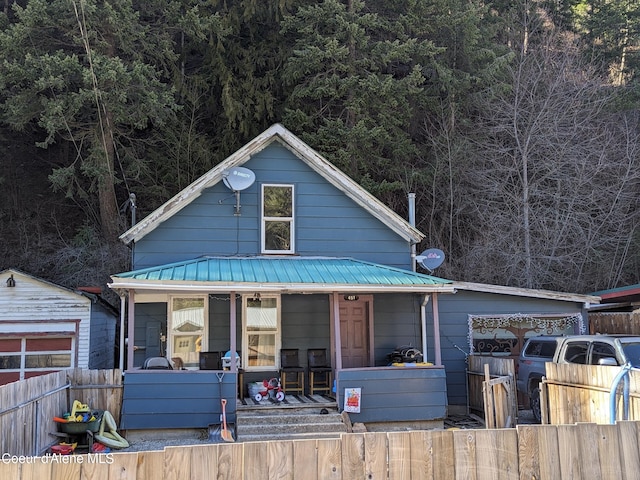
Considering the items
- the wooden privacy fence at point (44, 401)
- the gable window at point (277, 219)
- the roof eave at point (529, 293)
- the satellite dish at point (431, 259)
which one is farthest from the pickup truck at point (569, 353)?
the wooden privacy fence at point (44, 401)

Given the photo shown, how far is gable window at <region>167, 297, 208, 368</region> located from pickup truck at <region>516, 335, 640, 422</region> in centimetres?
666

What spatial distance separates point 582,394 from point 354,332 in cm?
744

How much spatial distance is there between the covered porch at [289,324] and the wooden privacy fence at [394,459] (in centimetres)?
729

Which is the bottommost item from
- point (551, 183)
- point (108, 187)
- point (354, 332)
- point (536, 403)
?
point (536, 403)

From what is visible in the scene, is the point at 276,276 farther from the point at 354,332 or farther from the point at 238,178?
the point at 354,332

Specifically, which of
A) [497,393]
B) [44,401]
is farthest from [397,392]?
[44,401]

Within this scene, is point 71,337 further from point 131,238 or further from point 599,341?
point 599,341

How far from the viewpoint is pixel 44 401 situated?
347 inches

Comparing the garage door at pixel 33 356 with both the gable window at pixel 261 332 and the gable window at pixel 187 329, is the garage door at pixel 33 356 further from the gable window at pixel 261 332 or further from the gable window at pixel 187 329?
the gable window at pixel 261 332

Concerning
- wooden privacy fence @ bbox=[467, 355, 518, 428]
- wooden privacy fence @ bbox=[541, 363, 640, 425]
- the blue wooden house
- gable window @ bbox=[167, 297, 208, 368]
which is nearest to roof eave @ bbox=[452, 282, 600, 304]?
the blue wooden house

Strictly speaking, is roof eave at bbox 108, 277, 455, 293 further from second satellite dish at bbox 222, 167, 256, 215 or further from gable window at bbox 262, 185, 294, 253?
second satellite dish at bbox 222, 167, 256, 215

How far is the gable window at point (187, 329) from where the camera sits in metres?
12.5

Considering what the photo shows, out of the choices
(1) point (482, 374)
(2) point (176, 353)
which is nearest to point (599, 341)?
(1) point (482, 374)

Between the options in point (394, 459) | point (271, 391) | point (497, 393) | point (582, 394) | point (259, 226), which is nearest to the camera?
point (394, 459)
